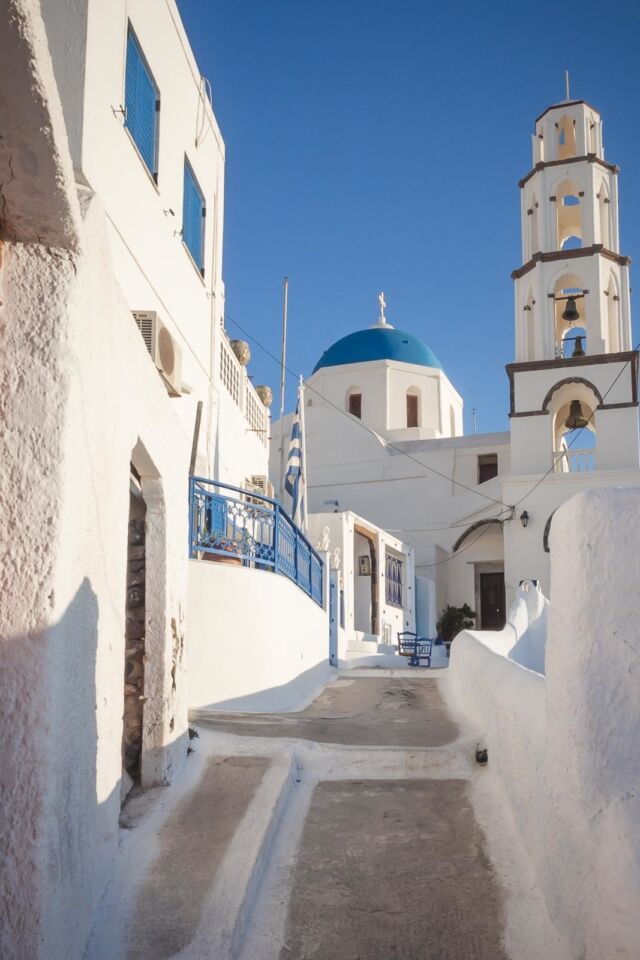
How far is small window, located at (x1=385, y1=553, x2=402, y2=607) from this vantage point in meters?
21.4

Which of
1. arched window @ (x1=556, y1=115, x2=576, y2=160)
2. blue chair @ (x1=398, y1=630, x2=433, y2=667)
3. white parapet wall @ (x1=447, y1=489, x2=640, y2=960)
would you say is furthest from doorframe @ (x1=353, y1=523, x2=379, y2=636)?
white parapet wall @ (x1=447, y1=489, x2=640, y2=960)

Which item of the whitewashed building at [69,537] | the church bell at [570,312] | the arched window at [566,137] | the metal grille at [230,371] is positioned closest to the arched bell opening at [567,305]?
the church bell at [570,312]

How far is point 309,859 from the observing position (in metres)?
4.54

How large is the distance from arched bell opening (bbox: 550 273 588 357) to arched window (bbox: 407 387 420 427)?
7619 mm

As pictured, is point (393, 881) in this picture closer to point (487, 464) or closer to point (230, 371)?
point (230, 371)

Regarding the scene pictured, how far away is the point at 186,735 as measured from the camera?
5684 mm

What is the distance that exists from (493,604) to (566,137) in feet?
39.6

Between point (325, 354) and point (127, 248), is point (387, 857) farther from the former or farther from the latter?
point (325, 354)

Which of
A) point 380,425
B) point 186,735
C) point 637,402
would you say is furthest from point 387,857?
point 380,425

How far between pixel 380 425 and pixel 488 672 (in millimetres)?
22695

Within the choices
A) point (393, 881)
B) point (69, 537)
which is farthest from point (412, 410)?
point (69, 537)

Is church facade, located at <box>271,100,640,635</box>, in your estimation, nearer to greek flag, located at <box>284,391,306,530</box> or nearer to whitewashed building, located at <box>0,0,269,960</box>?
greek flag, located at <box>284,391,306,530</box>

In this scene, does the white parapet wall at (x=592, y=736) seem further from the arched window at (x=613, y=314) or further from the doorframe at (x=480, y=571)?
the doorframe at (x=480, y=571)

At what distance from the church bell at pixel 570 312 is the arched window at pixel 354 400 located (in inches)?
374
